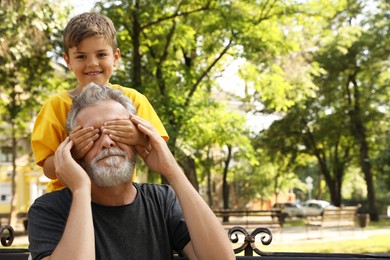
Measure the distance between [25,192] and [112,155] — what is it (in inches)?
1808

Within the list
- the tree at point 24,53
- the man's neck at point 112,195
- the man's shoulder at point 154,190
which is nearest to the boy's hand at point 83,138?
the man's neck at point 112,195

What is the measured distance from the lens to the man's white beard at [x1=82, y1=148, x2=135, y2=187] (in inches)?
78.0

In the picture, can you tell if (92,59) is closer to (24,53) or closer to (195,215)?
(195,215)

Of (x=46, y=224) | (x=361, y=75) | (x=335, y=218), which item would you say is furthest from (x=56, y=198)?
(x=361, y=75)

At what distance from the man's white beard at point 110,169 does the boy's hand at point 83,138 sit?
0.05m

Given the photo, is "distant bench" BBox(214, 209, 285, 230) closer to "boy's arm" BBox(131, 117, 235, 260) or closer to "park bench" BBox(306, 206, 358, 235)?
"park bench" BBox(306, 206, 358, 235)

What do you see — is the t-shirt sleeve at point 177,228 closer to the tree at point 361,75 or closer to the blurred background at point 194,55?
the blurred background at point 194,55

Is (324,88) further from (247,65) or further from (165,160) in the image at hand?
(165,160)

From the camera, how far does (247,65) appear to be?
19.0 m

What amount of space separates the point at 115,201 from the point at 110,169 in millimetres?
164

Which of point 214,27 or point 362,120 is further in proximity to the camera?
point 362,120

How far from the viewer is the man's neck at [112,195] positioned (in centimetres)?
206

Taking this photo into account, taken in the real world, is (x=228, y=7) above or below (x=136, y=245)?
above

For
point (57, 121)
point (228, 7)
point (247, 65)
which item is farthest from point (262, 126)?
point (57, 121)
